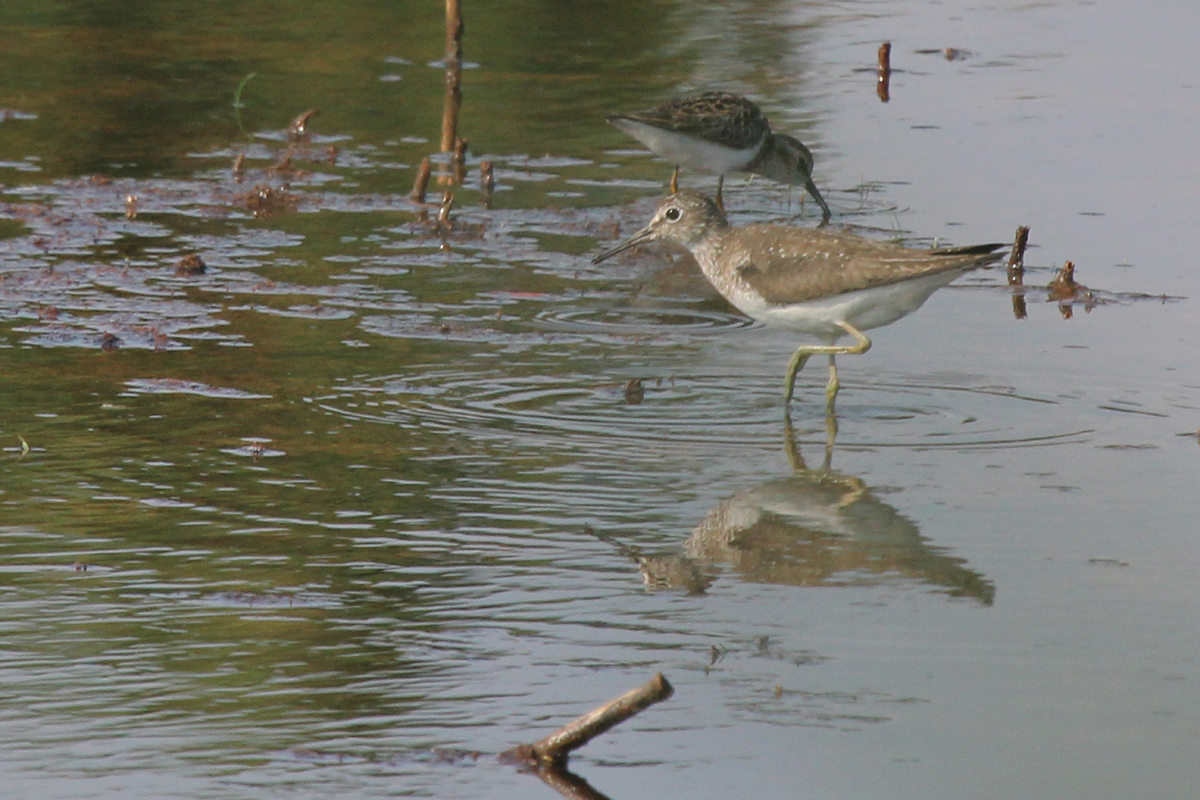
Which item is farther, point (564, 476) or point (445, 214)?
point (445, 214)

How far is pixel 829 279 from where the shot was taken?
8.57 meters

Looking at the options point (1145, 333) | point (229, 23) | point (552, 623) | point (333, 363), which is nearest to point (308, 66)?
point (229, 23)

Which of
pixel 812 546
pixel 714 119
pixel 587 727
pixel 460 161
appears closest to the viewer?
pixel 587 727

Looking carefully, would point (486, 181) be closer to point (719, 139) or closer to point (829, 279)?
point (719, 139)

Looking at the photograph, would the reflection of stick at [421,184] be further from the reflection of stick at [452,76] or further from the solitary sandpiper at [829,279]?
the solitary sandpiper at [829,279]

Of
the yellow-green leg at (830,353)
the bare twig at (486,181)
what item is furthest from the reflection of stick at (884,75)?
the yellow-green leg at (830,353)

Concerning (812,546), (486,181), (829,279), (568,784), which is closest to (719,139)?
(486,181)

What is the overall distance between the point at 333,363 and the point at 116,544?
2.51m

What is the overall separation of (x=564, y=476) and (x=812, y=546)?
4.03 feet

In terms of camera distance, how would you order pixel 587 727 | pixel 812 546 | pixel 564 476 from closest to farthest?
pixel 587 727, pixel 812 546, pixel 564 476

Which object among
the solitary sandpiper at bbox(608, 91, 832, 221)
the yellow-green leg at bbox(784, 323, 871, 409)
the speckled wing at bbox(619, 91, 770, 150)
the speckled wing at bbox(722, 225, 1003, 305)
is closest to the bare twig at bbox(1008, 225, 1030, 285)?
the solitary sandpiper at bbox(608, 91, 832, 221)

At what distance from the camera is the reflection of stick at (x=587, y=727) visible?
453cm

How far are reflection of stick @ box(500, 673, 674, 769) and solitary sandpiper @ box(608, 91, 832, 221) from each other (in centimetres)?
791

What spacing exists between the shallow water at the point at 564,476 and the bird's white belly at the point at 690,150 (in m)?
0.46
